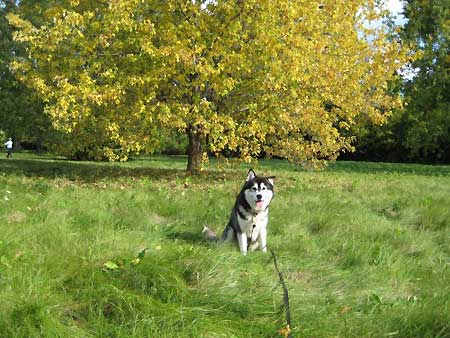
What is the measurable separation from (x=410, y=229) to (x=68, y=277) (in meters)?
4.78

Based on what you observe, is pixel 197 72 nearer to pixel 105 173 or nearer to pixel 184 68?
pixel 184 68

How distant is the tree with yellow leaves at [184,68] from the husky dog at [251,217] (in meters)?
6.59

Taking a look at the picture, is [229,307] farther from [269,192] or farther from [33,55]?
[33,55]

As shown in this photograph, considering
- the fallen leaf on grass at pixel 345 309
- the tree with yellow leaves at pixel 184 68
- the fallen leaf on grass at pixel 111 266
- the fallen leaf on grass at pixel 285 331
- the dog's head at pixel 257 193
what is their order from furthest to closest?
the tree with yellow leaves at pixel 184 68, the dog's head at pixel 257 193, the fallen leaf on grass at pixel 111 266, the fallen leaf on grass at pixel 345 309, the fallen leaf on grass at pixel 285 331

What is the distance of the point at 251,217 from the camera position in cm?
532

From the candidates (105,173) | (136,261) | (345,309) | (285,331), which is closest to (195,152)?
(105,173)

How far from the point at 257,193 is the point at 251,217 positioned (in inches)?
11.6

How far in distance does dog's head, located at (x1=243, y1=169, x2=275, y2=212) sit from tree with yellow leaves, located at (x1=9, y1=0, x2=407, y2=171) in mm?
6594

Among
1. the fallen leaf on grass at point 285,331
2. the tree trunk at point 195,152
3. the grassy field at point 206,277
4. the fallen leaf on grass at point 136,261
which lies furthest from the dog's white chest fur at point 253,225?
the tree trunk at point 195,152

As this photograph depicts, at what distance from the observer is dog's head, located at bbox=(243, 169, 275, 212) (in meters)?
5.23

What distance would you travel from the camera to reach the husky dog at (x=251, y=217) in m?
5.24

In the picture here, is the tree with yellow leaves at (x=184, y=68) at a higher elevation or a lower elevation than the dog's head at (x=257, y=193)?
higher

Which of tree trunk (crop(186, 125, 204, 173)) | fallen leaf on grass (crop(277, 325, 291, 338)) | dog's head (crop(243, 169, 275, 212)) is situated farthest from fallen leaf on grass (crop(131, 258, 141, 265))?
tree trunk (crop(186, 125, 204, 173))

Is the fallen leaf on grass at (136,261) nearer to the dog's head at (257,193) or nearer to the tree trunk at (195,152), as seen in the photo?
the dog's head at (257,193)
